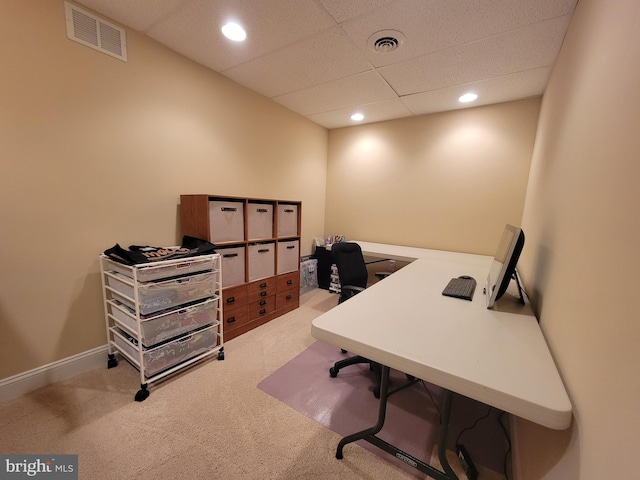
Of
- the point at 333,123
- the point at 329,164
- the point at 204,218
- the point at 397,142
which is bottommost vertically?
the point at 204,218

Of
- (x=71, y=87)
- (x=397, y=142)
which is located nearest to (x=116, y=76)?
(x=71, y=87)

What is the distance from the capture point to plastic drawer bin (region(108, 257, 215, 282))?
1637 mm

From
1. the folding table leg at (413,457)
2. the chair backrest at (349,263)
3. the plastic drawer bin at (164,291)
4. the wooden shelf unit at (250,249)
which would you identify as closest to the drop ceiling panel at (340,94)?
the wooden shelf unit at (250,249)

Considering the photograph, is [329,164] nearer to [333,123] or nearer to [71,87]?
[333,123]

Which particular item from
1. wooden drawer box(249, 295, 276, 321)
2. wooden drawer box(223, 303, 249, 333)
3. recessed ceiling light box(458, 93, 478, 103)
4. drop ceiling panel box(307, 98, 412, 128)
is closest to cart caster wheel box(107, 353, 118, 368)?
wooden drawer box(223, 303, 249, 333)

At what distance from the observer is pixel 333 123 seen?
381cm

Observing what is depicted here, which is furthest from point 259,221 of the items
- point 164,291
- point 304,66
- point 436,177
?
point 436,177

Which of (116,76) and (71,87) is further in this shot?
(116,76)

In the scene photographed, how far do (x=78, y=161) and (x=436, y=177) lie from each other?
3.56m

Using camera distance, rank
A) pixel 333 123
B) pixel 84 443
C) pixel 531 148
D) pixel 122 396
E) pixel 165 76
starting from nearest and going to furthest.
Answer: pixel 84 443 → pixel 122 396 → pixel 165 76 → pixel 531 148 → pixel 333 123

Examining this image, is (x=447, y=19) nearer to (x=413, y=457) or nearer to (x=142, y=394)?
(x=413, y=457)

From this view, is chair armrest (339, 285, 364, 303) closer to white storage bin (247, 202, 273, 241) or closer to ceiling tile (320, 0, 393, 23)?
white storage bin (247, 202, 273, 241)

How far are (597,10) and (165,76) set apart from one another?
2743 mm

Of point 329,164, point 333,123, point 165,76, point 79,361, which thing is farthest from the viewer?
point 329,164
